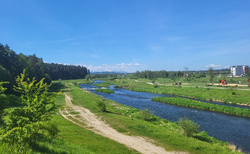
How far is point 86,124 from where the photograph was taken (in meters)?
25.8

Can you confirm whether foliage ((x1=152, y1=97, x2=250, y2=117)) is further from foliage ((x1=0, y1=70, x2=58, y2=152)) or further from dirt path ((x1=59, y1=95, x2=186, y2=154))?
foliage ((x1=0, y1=70, x2=58, y2=152))

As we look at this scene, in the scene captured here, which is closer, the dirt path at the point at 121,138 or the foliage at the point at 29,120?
the foliage at the point at 29,120

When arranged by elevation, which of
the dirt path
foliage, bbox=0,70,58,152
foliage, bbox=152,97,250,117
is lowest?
foliage, bbox=152,97,250,117

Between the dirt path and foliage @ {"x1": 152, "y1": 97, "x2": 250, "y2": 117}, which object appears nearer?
the dirt path

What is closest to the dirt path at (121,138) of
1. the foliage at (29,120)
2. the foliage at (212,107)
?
the foliage at (29,120)

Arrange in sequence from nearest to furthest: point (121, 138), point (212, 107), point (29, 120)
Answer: point (29, 120) < point (121, 138) < point (212, 107)

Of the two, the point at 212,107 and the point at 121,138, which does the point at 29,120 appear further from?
the point at 212,107

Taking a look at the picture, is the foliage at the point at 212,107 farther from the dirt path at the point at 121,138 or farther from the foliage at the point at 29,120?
Answer: the foliage at the point at 29,120

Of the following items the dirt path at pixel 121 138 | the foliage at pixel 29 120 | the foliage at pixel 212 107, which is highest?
the foliage at pixel 29 120

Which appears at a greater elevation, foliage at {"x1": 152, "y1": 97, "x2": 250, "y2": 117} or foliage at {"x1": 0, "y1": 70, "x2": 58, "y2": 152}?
foliage at {"x1": 0, "y1": 70, "x2": 58, "y2": 152}

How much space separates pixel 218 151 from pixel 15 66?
87.6 meters

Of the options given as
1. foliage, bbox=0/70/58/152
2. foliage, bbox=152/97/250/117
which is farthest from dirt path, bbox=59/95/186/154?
foliage, bbox=152/97/250/117

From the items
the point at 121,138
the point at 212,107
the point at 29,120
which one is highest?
the point at 29,120

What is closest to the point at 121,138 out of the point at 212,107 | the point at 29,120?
the point at 29,120
